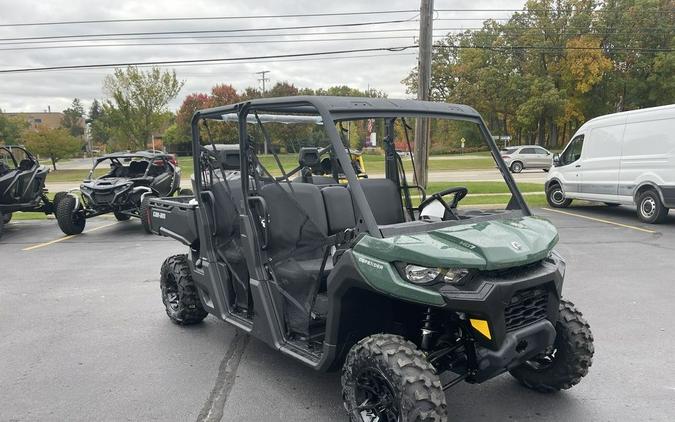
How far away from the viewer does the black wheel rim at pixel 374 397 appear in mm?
2771

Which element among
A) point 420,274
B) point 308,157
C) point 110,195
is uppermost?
point 308,157

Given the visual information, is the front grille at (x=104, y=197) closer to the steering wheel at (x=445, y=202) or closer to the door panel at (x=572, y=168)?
the steering wheel at (x=445, y=202)

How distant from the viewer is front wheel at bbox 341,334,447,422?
260cm

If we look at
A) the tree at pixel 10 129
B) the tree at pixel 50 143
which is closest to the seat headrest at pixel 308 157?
the tree at pixel 50 143

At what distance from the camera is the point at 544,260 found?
3.05 meters

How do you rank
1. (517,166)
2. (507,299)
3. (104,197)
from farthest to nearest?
1. (517,166)
2. (104,197)
3. (507,299)

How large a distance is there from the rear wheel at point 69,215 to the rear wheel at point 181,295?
664 cm

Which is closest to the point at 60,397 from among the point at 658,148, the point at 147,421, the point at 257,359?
the point at 147,421

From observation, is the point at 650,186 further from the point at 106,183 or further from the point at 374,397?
the point at 106,183

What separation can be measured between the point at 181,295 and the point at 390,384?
2853 millimetres

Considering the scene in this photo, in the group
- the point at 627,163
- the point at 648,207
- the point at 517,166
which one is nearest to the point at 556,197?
the point at 627,163

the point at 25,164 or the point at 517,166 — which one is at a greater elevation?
the point at 25,164

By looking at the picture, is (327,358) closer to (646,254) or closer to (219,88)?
(646,254)

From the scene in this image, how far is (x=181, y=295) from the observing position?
4949 millimetres
